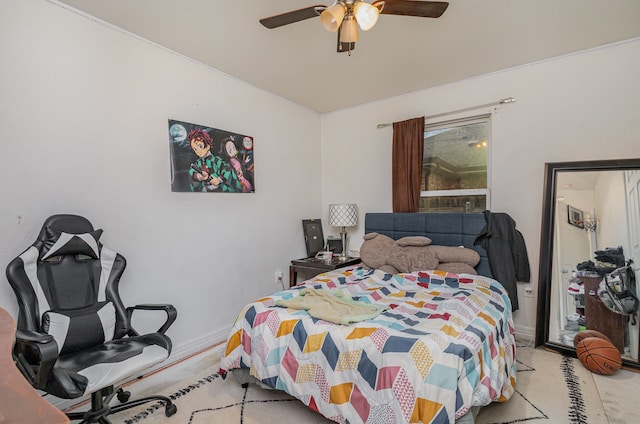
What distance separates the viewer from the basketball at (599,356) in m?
2.32

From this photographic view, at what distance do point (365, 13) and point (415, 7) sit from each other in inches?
12.1

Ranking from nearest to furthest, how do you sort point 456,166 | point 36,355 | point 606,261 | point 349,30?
point 36,355
point 349,30
point 606,261
point 456,166

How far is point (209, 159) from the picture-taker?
9.71 feet

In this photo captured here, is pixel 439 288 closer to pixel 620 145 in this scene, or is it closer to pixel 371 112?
pixel 620 145

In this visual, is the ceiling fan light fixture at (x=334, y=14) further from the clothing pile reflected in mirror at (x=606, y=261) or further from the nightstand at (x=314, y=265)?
the clothing pile reflected in mirror at (x=606, y=261)

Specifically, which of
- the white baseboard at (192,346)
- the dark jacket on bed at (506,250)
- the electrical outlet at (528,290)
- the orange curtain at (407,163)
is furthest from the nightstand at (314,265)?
→ the electrical outlet at (528,290)

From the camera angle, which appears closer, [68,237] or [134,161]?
[68,237]

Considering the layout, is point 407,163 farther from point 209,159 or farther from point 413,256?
point 209,159

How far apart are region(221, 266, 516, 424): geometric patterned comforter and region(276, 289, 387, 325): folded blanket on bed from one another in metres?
0.04

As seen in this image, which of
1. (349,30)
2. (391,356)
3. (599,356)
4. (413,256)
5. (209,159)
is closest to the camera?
(391,356)

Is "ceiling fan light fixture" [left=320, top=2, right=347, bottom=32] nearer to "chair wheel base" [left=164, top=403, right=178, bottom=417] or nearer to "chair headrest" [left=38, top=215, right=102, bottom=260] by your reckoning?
"chair headrest" [left=38, top=215, right=102, bottom=260]

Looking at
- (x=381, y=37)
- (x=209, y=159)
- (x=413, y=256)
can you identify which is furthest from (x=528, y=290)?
(x=209, y=159)

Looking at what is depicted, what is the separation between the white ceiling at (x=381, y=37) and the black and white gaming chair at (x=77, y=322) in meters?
1.54

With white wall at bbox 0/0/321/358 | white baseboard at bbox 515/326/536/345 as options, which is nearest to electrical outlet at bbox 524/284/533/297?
white baseboard at bbox 515/326/536/345
